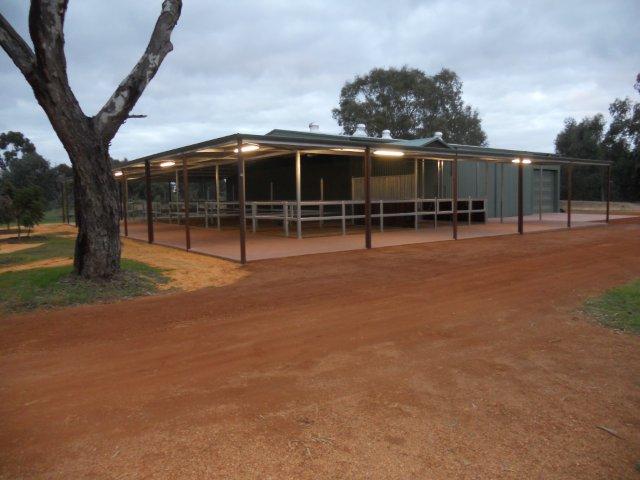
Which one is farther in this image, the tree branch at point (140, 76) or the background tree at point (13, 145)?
the background tree at point (13, 145)

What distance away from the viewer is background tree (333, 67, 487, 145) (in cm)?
4031

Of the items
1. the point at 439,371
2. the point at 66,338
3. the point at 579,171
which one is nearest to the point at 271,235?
the point at 66,338

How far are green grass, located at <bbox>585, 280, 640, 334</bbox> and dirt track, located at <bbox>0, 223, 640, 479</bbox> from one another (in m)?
0.23

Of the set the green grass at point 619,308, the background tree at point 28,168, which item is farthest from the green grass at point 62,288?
the background tree at point 28,168

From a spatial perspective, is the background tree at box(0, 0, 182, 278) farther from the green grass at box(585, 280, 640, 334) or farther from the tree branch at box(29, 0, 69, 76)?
the green grass at box(585, 280, 640, 334)

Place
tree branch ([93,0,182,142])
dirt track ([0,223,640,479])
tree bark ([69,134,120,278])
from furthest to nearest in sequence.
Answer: tree branch ([93,0,182,142]) → tree bark ([69,134,120,278]) → dirt track ([0,223,640,479])

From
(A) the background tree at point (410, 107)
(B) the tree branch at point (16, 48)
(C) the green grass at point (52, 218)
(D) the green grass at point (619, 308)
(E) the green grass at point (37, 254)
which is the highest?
(A) the background tree at point (410, 107)

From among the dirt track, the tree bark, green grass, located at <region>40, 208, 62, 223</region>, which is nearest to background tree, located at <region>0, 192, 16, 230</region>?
green grass, located at <region>40, 208, 62, 223</region>

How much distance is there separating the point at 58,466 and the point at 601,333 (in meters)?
4.59

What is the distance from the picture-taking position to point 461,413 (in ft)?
10.1

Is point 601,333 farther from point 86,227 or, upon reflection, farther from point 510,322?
point 86,227

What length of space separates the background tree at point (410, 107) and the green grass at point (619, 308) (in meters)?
34.9

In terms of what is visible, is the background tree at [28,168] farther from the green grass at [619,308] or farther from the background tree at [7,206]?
the green grass at [619,308]

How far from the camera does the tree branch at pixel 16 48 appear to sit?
6543 mm
